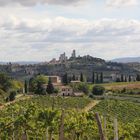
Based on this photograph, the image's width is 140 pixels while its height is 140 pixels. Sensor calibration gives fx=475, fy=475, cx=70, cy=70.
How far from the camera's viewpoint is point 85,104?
241ft

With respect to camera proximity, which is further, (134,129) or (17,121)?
(134,129)

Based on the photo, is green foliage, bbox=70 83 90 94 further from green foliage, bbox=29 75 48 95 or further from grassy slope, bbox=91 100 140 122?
grassy slope, bbox=91 100 140 122

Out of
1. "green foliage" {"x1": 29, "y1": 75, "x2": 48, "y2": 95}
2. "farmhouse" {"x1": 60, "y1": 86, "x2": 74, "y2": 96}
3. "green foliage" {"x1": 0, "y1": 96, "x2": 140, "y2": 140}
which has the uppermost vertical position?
"green foliage" {"x1": 0, "y1": 96, "x2": 140, "y2": 140}

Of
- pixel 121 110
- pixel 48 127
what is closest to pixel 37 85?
pixel 121 110

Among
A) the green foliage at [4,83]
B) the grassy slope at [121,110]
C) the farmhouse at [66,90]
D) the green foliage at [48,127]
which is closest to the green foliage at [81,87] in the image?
the farmhouse at [66,90]

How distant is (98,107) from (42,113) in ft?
145

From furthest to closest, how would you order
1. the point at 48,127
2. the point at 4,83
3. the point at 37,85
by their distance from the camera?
1. the point at 37,85
2. the point at 4,83
3. the point at 48,127

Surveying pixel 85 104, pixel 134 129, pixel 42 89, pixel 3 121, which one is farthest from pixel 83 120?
pixel 42 89

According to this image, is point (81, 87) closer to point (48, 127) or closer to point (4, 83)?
point (4, 83)

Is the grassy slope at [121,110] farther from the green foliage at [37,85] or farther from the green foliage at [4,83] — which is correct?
the green foliage at [4,83]

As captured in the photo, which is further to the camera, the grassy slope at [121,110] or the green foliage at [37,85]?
the green foliage at [37,85]

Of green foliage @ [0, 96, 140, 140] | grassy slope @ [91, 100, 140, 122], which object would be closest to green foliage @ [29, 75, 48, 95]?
grassy slope @ [91, 100, 140, 122]

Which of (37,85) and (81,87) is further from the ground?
(37,85)

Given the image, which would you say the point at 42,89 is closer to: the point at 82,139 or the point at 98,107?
the point at 98,107
